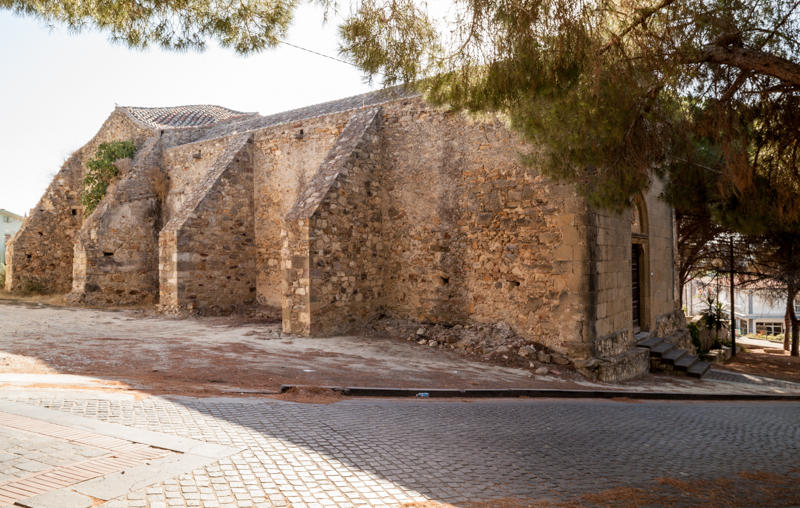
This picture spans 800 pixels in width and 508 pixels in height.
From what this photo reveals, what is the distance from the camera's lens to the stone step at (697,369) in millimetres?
10295

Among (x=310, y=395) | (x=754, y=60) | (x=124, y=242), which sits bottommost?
(x=310, y=395)

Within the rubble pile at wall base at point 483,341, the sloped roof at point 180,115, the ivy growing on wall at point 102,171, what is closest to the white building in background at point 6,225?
the sloped roof at point 180,115

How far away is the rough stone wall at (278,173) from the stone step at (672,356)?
866 cm

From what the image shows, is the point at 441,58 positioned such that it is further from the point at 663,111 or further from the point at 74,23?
the point at 74,23

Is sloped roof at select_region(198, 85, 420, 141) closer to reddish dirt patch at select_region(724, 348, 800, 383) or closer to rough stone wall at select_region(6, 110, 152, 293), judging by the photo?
rough stone wall at select_region(6, 110, 152, 293)

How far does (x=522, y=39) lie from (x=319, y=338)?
21.7 ft

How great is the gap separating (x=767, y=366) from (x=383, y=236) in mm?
13072

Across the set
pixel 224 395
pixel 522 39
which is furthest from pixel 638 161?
pixel 224 395

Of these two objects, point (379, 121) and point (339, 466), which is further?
point (379, 121)

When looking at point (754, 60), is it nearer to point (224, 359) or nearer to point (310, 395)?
point (310, 395)

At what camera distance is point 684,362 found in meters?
10.7

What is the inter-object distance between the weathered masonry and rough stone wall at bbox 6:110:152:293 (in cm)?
387

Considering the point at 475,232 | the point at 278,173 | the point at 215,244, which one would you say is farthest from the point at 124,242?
the point at 475,232

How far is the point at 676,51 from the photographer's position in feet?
15.6
